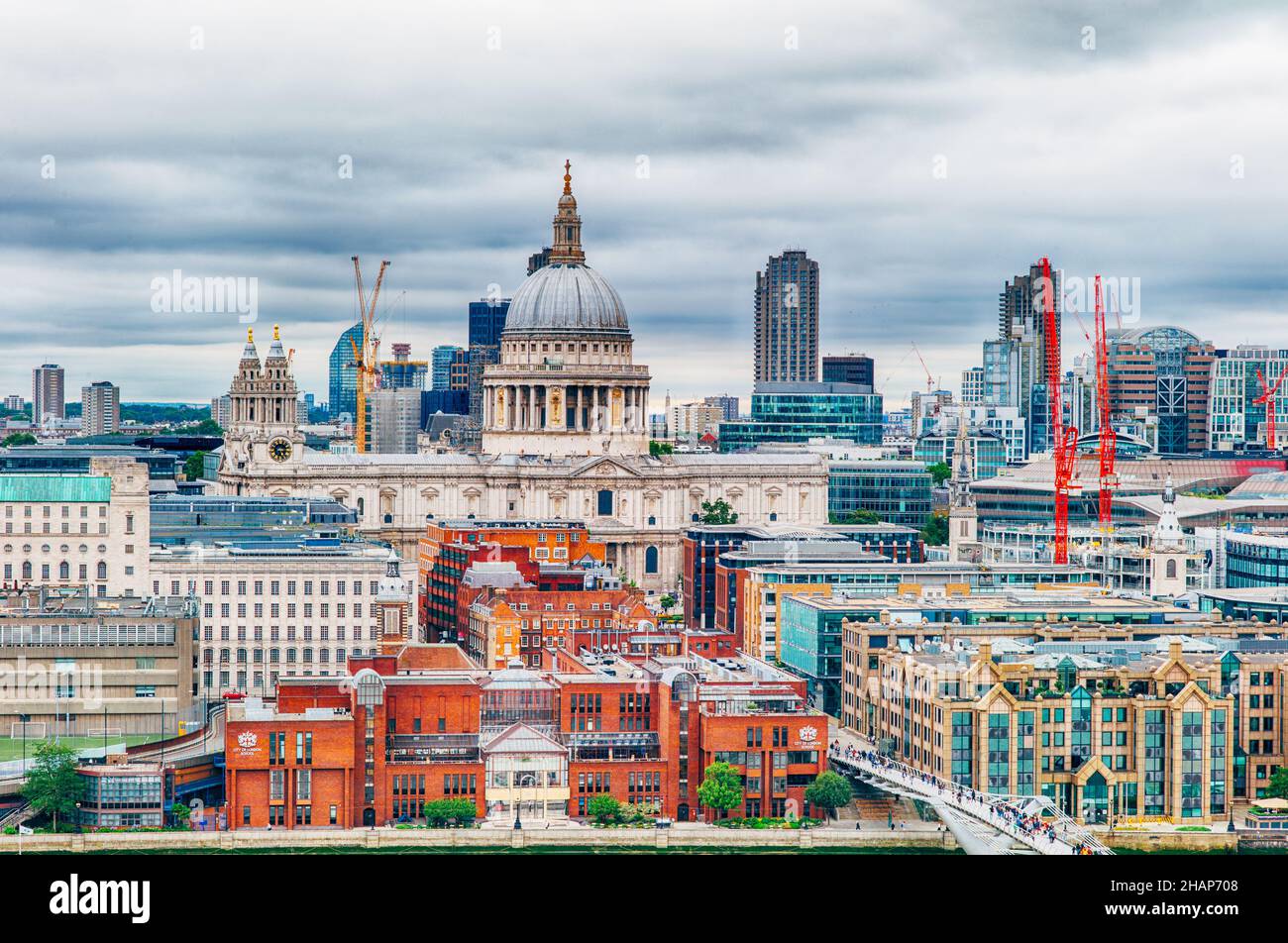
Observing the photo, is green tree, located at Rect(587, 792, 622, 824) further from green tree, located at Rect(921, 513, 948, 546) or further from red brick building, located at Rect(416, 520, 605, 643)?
green tree, located at Rect(921, 513, 948, 546)

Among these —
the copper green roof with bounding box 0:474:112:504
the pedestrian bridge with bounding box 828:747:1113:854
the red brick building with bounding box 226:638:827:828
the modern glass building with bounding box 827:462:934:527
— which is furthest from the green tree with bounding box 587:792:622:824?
the modern glass building with bounding box 827:462:934:527

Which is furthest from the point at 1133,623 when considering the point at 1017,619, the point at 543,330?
the point at 543,330

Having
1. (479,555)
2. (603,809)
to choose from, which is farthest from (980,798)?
(479,555)

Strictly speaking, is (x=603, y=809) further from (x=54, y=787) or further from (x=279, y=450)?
(x=279, y=450)

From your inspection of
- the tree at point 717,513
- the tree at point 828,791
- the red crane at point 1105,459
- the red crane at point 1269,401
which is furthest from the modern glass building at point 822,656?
the red crane at point 1269,401

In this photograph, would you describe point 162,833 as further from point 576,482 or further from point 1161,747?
point 576,482
